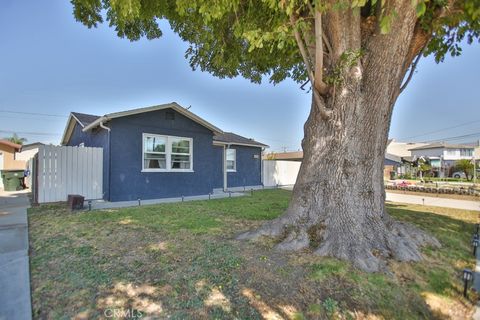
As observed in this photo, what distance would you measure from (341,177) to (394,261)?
142 centimetres

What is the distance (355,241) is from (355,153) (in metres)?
1.40

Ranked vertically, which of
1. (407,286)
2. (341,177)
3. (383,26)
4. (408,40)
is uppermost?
(408,40)

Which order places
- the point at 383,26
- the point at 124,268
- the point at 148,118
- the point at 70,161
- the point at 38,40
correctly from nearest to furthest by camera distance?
the point at 383,26 → the point at 124,268 → the point at 70,161 → the point at 148,118 → the point at 38,40

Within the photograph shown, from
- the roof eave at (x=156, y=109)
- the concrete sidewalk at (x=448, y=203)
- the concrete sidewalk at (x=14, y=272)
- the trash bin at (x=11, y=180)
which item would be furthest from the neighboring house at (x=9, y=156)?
the concrete sidewalk at (x=448, y=203)

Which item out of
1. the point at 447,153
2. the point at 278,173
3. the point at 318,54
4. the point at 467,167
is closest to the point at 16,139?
the point at 278,173

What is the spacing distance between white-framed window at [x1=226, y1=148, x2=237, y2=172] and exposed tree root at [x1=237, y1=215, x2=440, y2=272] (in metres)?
10.7

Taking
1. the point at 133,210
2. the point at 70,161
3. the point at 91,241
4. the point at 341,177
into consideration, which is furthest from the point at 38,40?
the point at 341,177

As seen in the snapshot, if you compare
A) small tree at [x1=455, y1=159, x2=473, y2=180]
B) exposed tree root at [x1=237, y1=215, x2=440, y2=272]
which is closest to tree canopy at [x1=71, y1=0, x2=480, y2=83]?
exposed tree root at [x1=237, y1=215, x2=440, y2=272]

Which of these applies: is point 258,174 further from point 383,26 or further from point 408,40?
point 383,26

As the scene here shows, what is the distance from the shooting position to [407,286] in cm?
299

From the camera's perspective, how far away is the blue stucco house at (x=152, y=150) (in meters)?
8.93

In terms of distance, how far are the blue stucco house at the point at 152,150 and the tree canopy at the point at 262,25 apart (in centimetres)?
353

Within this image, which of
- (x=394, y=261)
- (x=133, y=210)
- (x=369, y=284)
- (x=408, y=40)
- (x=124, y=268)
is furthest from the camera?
(x=133, y=210)

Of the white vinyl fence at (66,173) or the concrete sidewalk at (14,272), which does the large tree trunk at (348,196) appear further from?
the white vinyl fence at (66,173)
